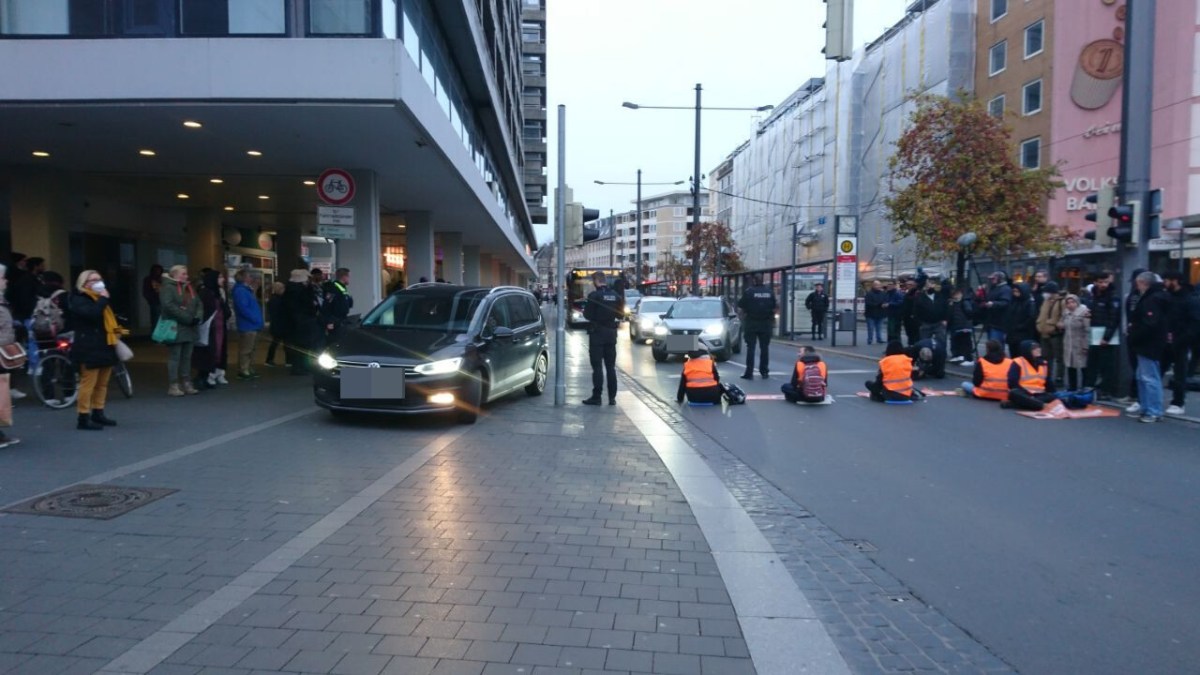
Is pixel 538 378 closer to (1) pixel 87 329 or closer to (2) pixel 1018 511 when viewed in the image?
(1) pixel 87 329

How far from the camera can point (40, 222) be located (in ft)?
48.2

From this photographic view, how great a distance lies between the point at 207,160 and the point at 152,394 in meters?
5.12

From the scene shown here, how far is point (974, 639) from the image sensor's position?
404 cm

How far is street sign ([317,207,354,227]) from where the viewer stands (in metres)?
13.0

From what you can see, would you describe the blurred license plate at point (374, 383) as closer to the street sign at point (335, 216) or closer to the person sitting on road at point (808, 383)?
the street sign at point (335, 216)

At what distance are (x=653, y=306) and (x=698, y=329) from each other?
20.8ft

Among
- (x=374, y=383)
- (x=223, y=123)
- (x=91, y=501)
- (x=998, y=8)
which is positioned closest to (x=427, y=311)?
(x=374, y=383)

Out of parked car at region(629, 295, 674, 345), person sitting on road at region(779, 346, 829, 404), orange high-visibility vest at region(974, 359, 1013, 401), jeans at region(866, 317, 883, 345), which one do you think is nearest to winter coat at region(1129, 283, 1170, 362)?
orange high-visibility vest at region(974, 359, 1013, 401)

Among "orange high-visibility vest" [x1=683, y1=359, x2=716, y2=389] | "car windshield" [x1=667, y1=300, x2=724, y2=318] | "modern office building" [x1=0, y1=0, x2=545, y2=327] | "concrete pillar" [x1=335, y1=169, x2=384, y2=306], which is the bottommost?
"orange high-visibility vest" [x1=683, y1=359, x2=716, y2=389]

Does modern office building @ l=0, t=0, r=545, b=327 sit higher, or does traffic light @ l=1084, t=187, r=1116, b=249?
modern office building @ l=0, t=0, r=545, b=327

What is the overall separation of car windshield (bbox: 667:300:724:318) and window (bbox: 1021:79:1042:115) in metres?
20.0

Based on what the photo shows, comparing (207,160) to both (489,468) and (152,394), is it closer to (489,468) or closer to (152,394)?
(152,394)

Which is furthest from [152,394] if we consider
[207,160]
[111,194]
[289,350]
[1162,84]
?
[1162,84]

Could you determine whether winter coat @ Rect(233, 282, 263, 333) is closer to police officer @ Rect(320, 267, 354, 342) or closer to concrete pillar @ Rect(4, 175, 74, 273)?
police officer @ Rect(320, 267, 354, 342)
